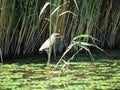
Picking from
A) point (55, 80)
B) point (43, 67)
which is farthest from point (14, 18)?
point (55, 80)

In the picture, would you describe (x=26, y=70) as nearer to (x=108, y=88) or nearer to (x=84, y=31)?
(x=108, y=88)

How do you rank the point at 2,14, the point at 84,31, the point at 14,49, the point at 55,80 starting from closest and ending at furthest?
the point at 55,80 → the point at 2,14 → the point at 14,49 → the point at 84,31

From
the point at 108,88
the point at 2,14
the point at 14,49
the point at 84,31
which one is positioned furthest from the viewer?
the point at 84,31

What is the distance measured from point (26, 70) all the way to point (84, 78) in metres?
0.69

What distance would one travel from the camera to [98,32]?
18.6 ft

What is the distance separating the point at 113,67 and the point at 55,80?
36.6 inches

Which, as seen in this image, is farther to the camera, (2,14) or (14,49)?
(14,49)

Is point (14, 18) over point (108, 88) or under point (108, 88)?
over

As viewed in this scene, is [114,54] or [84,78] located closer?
[84,78]

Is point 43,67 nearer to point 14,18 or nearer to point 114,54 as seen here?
point 14,18

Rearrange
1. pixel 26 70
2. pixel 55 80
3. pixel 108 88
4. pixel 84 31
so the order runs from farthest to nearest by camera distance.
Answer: pixel 84 31 < pixel 26 70 < pixel 55 80 < pixel 108 88

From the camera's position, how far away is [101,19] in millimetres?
5672

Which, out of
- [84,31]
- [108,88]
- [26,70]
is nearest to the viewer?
[108,88]

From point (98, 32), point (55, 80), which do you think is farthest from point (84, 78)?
point (98, 32)
